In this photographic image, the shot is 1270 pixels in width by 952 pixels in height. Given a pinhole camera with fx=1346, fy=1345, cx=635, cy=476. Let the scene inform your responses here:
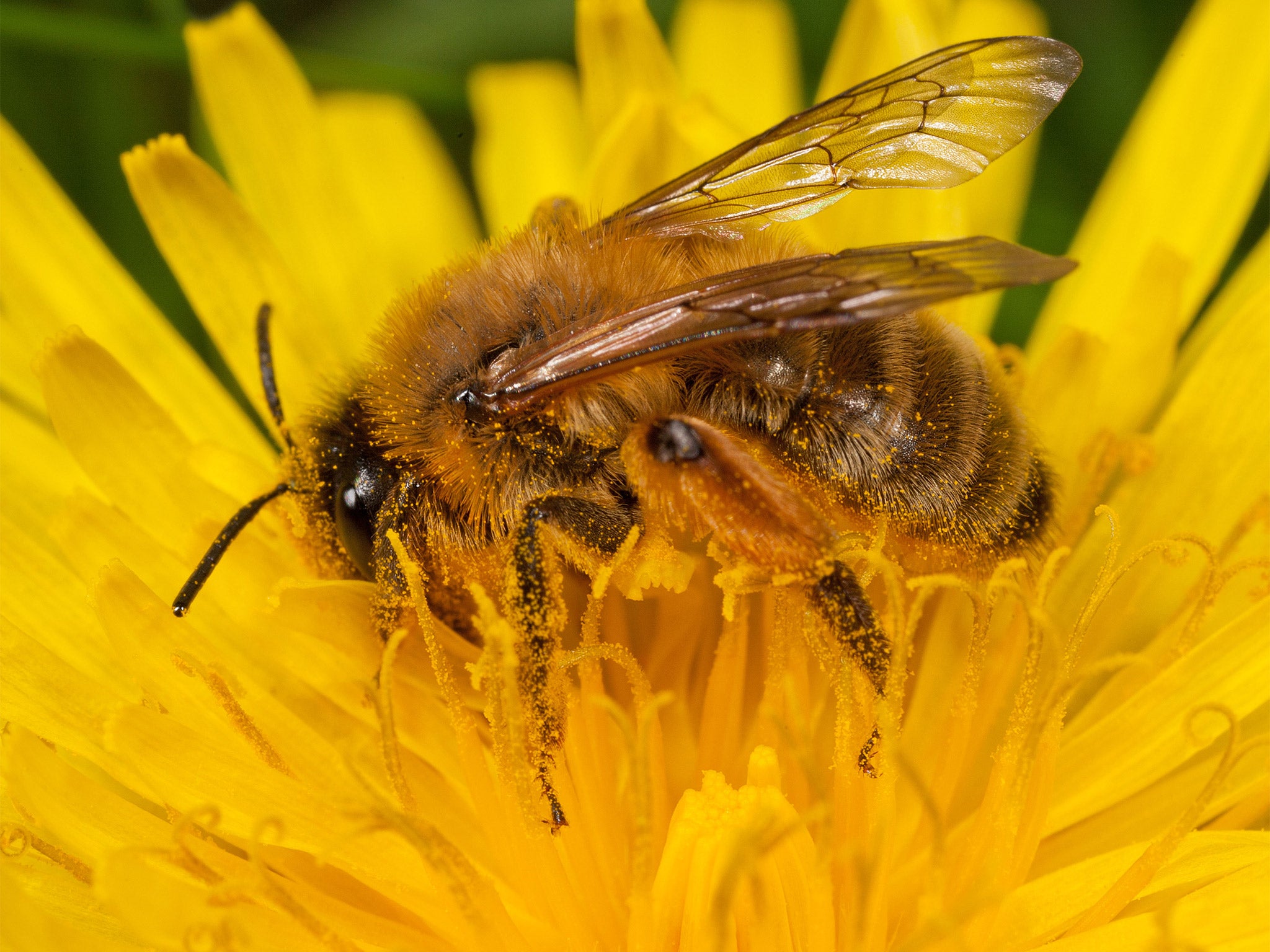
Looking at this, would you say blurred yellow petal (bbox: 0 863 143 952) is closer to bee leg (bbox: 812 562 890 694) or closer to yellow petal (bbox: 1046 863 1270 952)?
bee leg (bbox: 812 562 890 694)

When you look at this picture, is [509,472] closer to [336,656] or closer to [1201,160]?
[336,656]

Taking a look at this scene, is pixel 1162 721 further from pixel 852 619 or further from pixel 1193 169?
pixel 1193 169

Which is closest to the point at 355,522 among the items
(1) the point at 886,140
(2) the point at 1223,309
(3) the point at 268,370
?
(3) the point at 268,370

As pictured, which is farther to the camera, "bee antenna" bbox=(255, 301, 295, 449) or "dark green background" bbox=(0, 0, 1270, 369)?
"dark green background" bbox=(0, 0, 1270, 369)

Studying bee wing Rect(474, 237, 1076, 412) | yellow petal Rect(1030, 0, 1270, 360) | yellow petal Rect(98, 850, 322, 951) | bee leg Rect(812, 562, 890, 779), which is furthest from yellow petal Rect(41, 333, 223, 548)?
yellow petal Rect(1030, 0, 1270, 360)

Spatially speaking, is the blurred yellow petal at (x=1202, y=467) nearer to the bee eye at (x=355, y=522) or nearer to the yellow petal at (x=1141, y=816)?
the yellow petal at (x=1141, y=816)

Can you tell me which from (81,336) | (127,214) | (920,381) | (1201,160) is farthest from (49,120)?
(1201,160)

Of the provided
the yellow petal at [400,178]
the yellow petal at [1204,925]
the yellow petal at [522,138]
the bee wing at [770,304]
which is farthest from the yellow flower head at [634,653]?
the bee wing at [770,304]
